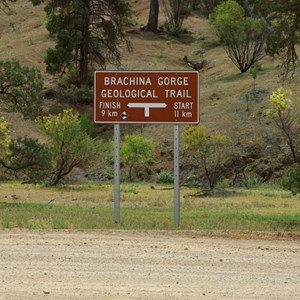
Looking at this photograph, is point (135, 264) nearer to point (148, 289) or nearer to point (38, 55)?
point (148, 289)

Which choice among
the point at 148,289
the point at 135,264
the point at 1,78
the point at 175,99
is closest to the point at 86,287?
the point at 148,289

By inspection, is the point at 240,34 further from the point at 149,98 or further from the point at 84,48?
the point at 149,98

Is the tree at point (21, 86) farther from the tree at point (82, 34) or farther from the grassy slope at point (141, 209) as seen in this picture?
the tree at point (82, 34)

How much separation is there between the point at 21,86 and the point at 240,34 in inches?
1187

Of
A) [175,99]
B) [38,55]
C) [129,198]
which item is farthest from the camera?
[38,55]

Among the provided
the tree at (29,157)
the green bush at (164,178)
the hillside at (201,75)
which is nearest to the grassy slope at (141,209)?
the tree at (29,157)

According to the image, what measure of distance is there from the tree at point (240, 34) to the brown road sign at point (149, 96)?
127 ft

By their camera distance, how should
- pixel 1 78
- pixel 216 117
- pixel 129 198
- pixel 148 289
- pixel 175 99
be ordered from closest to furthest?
pixel 148 289
pixel 175 99
pixel 1 78
pixel 129 198
pixel 216 117

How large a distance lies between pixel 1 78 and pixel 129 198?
301 inches

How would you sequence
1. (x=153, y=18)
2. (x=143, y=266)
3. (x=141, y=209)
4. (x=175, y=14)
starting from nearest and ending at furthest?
(x=143, y=266), (x=141, y=209), (x=153, y=18), (x=175, y=14)

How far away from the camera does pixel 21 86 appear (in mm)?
29797

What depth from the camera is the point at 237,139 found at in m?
48.4

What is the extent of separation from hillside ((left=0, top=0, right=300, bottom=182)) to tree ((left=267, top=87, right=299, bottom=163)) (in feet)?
4.09

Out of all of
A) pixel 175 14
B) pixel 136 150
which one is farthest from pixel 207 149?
pixel 175 14
